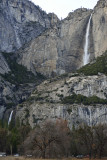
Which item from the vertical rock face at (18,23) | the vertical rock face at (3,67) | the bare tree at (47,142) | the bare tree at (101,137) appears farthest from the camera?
the vertical rock face at (18,23)

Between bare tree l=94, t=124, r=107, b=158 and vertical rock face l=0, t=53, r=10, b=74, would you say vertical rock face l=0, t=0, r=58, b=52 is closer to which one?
vertical rock face l=0, t=53, r=10, b=74

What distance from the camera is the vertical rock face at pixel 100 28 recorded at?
12140cm

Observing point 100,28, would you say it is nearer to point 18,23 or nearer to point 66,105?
point 66,105

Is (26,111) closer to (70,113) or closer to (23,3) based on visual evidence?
(70,113)

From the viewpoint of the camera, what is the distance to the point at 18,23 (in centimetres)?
16312

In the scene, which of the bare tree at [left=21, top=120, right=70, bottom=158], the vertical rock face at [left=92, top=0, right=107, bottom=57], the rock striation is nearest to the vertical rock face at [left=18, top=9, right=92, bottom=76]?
the vertical rock face at [left=92, top=0, right=107, bottom=57]

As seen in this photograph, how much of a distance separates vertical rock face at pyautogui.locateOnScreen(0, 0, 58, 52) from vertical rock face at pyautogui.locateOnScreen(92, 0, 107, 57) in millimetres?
44098

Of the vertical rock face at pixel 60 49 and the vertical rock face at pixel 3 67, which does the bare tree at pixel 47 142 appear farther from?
the vertical rock face at pixel 60 49

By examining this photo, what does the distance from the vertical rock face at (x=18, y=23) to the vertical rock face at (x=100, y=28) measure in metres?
44.1

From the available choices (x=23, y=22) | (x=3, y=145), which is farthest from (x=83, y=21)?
(x=3, y=145)

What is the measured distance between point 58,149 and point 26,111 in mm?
47197

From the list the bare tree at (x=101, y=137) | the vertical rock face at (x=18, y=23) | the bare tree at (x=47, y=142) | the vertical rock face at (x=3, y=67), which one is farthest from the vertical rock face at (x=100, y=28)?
the bare tree at (x=47, y=142)

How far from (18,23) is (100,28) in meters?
56.0

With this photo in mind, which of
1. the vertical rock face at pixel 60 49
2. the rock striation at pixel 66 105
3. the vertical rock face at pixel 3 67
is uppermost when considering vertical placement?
the vertical rock face at pixel 60 49
